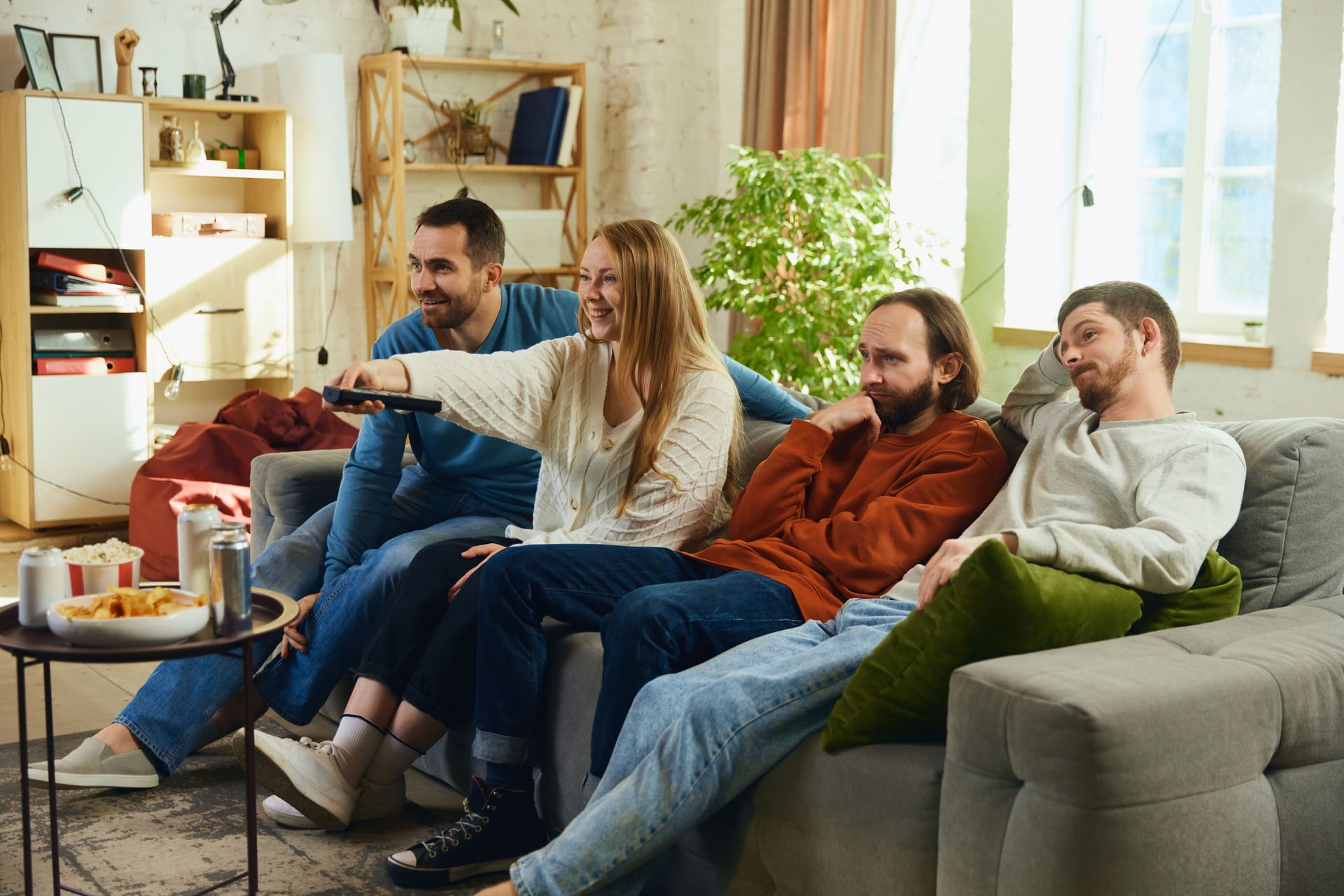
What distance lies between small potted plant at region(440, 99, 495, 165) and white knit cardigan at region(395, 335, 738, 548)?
3183mm

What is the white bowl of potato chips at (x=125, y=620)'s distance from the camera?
174cm

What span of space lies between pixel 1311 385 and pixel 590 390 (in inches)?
87.2

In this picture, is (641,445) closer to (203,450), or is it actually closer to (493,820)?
(493,820)

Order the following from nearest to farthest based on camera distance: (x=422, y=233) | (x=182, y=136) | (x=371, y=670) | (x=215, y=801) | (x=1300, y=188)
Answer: (x=371, y=670)
(x=215, y=801)
(x=422, y=233)
(x=1300, y=188)
(x=182, y=136)

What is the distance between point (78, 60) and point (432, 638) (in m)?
3.50

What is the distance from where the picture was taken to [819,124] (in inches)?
206

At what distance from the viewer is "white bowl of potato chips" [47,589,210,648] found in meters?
1.74

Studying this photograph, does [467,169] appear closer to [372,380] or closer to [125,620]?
[372,380]

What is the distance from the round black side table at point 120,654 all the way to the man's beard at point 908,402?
3.40 feet

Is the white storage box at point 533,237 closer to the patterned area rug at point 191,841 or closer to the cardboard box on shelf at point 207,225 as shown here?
the cardboard box on shelf at point 207,225

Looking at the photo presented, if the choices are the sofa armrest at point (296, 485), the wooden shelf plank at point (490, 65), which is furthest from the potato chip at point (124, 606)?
the wooden shelf plank at point (490, 65)

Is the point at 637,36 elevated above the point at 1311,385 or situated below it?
above

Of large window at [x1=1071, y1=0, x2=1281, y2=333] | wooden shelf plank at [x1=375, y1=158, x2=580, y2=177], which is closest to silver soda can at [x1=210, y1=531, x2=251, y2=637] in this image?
large window at [x1=1071, y1=0, x2=1281, y2=333]

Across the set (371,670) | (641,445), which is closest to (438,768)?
(371,670)
